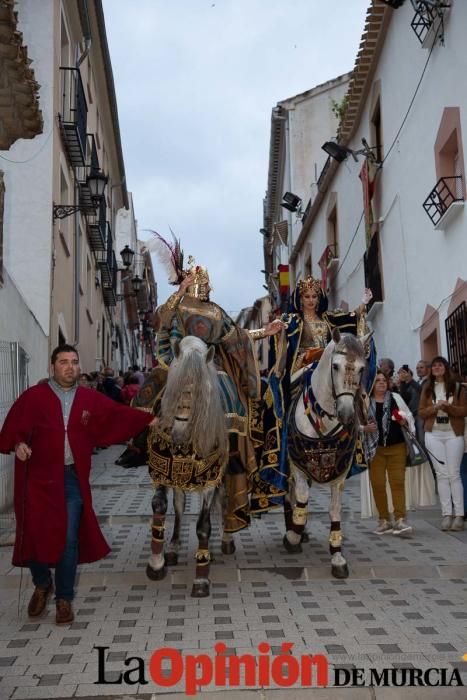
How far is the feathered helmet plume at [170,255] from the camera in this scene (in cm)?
630

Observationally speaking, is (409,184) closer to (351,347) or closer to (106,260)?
(351,347)

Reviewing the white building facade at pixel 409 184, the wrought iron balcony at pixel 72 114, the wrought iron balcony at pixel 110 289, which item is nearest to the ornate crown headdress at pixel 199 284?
the white building facade at pixel 409 184

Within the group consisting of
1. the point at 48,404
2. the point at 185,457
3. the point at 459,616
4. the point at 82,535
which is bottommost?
the point at 459,616

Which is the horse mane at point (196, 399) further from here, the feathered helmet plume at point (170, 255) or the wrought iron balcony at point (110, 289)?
the wrought iron balcony at point (110, 289)

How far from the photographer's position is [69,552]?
453 centimetres

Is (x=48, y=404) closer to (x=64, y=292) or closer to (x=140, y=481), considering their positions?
(x=140, y=481)

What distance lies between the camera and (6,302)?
810cm

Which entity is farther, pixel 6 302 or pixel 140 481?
pixel 140 481

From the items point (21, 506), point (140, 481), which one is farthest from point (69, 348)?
point (140, 481)

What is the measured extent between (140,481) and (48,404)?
6.45 meters

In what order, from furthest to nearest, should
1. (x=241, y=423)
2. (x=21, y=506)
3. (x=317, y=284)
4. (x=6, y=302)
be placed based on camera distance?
(x=6, y=302)
(x=317, y=284)
(x=241, y=423)
(x=21, y=506)

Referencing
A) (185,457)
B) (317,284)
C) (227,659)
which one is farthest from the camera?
(317,284)

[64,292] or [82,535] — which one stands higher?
[64,292]

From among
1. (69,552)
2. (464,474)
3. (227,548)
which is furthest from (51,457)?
(464,474)
